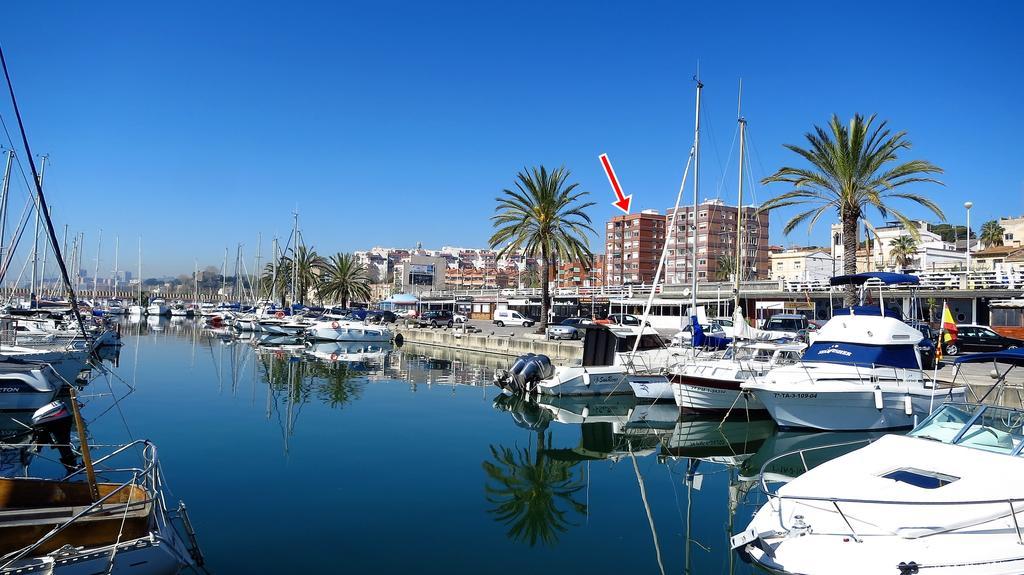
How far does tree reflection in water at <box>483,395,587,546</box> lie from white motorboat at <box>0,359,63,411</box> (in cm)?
1427

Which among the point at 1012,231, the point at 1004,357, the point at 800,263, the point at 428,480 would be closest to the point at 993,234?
the point at 1012,231

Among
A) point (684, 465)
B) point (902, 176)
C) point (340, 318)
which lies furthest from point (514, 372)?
point (340, 318)

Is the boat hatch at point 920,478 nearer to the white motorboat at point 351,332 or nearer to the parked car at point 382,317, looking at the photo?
the white motorboat at point 351,332

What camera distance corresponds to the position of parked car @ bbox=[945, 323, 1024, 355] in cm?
3504

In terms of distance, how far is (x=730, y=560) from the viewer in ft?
34.5

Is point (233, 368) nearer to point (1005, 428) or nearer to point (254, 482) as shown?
point (254, 482)

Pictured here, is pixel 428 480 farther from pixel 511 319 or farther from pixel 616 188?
pixel 511 319

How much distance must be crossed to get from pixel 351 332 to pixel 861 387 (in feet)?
150

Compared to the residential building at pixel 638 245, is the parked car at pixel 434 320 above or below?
below

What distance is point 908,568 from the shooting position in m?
8.01

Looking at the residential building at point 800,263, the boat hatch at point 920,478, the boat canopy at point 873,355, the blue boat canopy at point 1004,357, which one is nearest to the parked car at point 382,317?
the residential building at point 800,263

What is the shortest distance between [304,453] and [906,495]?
1352cm

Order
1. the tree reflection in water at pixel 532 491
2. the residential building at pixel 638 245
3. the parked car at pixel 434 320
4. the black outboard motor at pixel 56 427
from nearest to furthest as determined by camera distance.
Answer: the tree reflection in water at pixel 532 491, the black outboard motor at pixel 56 427, the parked car at pixel 434 320, the residential building at pixel 638 245

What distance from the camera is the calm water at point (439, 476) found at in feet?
34.9
